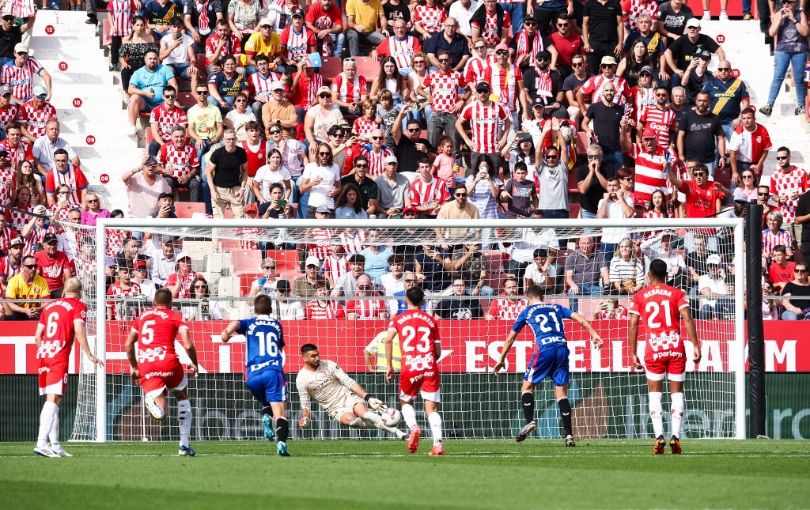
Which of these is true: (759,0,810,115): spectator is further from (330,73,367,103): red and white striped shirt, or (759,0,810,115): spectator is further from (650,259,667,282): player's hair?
(650,259,667,282): player's hair

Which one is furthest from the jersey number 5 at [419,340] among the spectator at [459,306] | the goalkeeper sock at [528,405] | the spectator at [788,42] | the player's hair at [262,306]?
the spectator at [788,42]

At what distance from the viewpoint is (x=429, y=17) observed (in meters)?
25.5

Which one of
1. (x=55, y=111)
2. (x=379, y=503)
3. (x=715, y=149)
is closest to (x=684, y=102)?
(x=715, y=149)

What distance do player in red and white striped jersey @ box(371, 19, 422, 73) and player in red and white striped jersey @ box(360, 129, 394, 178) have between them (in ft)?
7.66

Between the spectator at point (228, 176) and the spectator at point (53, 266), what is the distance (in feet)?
8.61

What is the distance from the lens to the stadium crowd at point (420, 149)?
1997cm

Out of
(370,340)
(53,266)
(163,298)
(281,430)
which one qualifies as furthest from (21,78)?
(281,430)

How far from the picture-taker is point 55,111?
2430cm

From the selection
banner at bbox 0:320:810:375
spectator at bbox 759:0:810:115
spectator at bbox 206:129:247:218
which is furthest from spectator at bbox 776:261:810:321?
spectator at bbox 206:129:247:218

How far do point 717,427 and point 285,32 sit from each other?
10660mm

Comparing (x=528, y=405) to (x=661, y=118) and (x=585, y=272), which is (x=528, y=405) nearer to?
(x=585, y=272)

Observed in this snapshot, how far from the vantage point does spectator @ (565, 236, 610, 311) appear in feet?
65.2

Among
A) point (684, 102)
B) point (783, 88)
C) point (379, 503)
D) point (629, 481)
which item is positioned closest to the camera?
point (379, 503)

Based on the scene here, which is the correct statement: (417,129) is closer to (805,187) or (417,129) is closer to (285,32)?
(285,32)
